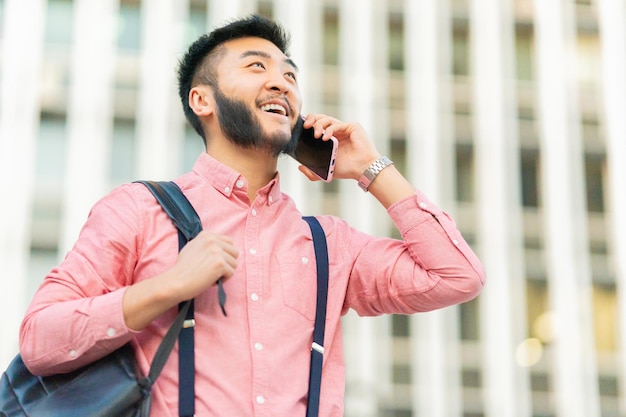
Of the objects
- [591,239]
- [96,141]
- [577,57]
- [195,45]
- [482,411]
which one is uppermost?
[577,57]

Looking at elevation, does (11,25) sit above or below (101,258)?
above

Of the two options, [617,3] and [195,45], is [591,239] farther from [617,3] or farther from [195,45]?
[195,45]

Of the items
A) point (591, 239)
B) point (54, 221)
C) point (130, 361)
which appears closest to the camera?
point (130, 361)

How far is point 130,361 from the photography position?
287cm

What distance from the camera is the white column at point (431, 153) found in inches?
1067

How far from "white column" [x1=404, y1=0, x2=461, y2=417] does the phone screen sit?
2359 centimetres

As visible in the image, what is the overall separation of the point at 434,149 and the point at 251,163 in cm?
2566

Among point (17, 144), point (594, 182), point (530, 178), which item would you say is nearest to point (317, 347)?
point (17, 144)

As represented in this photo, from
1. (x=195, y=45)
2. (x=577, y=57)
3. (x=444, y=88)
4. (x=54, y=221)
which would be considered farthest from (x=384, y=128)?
(x=195, y=45)

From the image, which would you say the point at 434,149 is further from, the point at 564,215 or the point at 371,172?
the point at 371,172

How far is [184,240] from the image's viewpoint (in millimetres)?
3070

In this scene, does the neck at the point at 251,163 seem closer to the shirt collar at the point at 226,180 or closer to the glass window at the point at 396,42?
the shirt collar at the point at 226,180

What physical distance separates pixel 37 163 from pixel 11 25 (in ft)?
11.6

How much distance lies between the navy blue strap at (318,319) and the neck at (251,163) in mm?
182
